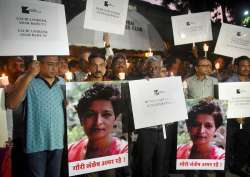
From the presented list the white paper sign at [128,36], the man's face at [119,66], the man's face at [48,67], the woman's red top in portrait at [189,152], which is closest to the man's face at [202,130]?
the woman's red top in portrait at [189,152]

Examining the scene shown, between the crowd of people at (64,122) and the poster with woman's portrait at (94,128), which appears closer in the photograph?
the crowd of people at (64,122)

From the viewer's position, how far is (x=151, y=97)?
16.8 ft

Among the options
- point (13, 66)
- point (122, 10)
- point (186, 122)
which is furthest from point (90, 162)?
point (122, 10)

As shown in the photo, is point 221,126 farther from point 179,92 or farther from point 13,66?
point 13,66

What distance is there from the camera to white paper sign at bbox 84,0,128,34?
212 inches

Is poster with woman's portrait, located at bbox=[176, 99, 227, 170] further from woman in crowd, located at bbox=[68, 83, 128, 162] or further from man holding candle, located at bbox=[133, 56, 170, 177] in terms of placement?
woman in crowd, located at bbox=[68, 83, 128, 162]

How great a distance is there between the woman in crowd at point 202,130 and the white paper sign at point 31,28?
2.21 m

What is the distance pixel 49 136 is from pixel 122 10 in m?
2.38

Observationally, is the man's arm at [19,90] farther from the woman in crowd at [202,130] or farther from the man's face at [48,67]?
the woman in crowd at [202,130]

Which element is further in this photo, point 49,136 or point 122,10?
point 122,10

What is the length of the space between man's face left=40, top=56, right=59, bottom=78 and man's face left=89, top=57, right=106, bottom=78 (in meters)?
0.88

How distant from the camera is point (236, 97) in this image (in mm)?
5855

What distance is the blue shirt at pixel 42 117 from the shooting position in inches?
168

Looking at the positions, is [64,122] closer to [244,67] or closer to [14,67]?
[14,67]
